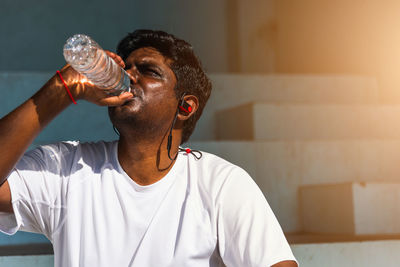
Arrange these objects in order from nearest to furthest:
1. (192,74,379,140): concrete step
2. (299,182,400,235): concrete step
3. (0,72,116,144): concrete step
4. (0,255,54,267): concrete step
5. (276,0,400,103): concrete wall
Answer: (0,255,54,267): concrete step → (299,182,400,235): concrete step → (0,72,116,144): concrete step → (192,74,379,140): concrete step → (276,0,400,103): concrete wall

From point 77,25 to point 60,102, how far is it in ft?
11.0

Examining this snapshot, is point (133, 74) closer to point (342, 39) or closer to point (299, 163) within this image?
point (299, 163)

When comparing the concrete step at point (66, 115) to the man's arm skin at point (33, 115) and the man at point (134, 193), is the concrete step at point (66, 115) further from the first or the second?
the man's arm skin at point (33, 115)

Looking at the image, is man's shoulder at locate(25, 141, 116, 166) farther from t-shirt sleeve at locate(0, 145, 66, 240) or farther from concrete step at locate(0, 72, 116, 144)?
concrete step at locate(0, 72, 116, 144)

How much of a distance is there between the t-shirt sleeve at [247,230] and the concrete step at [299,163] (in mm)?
1243

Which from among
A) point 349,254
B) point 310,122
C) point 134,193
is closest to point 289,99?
point 310,122

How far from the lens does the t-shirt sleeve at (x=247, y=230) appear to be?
1.48m

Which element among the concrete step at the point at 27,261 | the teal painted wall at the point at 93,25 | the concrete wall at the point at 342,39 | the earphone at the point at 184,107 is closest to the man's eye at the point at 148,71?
the earphone at the point at 184,107

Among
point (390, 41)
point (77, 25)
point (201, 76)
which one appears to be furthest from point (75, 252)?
point (77, 25)

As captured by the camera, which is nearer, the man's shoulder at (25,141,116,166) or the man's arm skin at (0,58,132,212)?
the man's arm skin at (0,58,132,212)

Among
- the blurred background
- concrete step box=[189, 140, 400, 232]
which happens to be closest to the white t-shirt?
the blurred background

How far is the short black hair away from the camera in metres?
1.71

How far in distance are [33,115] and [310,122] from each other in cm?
206

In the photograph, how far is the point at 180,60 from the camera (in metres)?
1.72
